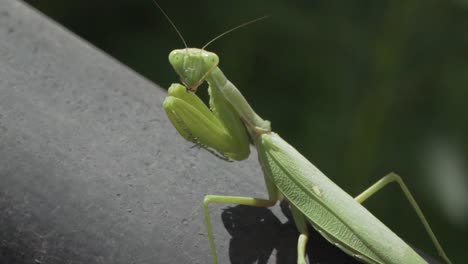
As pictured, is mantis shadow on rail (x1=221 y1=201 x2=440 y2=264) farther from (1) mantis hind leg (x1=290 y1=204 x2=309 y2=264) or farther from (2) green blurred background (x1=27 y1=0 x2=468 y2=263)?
(2) green blurred background (x1=27 y1=0 x2=468 y2=263)

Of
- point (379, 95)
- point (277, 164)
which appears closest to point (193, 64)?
point (277, 164)

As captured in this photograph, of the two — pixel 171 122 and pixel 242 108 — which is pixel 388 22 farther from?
pixel 171 122

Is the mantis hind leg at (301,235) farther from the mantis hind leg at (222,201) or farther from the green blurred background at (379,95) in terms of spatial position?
the green blurred background at (379,95)

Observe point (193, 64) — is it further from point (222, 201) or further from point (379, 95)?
point (379, 95)

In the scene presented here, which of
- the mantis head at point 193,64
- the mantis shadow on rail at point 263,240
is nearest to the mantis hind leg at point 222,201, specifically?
the mantis shadow on rail at point 263,240

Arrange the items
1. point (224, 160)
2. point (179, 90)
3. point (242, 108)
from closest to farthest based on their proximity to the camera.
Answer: point (224, 160), point (179, 90), point (242, 108)

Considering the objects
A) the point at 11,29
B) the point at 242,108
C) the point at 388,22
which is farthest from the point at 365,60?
the point at 11,29

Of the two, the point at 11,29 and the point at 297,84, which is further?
the point at 297,84
